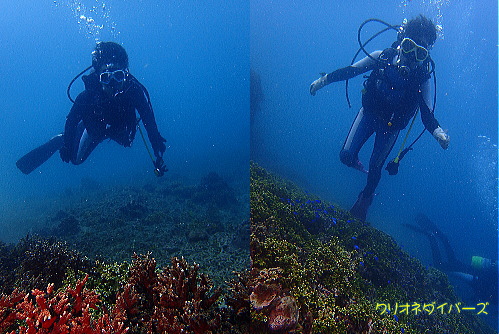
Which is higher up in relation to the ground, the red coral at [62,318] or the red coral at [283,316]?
the red coral at [283,316]

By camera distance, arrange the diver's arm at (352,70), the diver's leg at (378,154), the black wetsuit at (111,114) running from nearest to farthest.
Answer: the black wetsuit at (111,114), the diver's arm at (352,70), the diver's leg at (378,154)

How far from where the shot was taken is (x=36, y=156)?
33.1 ft

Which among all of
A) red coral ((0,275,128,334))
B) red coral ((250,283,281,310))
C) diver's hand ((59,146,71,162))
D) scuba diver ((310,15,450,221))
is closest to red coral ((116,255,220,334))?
red coral ((0,275,128,334))

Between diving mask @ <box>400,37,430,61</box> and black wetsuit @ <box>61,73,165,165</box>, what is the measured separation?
24.1 ft

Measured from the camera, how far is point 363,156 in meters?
60.2

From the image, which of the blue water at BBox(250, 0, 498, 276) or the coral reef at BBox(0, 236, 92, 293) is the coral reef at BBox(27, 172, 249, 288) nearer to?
the coral reef at BBox(0, 236, 92, 293)

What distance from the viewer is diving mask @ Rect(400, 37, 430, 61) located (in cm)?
730

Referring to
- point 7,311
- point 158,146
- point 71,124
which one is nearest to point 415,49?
point 158,146

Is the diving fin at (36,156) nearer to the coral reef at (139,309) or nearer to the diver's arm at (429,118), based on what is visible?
the coral reef at (139,309)

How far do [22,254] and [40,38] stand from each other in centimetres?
16099

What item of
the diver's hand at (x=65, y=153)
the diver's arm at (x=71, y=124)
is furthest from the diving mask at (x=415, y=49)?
the diver's hand at (x=65, y=153)

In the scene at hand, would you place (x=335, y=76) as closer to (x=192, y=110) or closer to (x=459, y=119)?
(x=459, y=119)

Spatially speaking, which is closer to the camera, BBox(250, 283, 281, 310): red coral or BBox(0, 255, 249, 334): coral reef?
BBox(0, 255, 249, 334): coral reef

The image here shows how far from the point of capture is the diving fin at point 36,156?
388 inches
